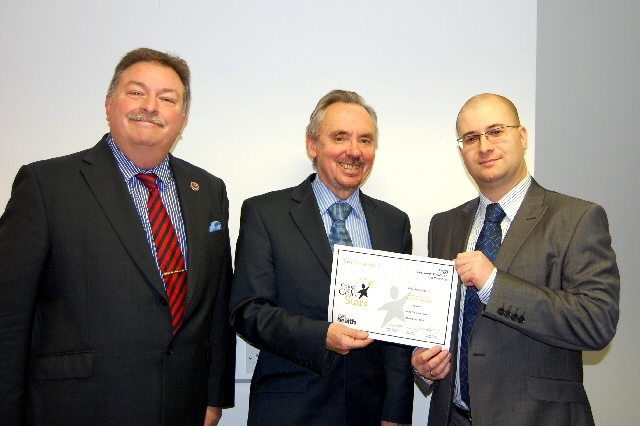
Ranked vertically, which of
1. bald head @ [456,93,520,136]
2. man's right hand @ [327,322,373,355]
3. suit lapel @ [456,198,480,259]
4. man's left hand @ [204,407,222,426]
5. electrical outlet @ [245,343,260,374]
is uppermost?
bald head @ [456,93,520,136]

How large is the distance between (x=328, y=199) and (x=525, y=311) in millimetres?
1130

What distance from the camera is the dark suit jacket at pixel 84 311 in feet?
7.43

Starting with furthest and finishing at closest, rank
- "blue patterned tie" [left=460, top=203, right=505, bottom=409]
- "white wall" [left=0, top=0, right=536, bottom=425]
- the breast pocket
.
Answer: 1. "white wall" [left=0, top=0, right=536, bottom=425]
2. "blue patterned tie" [left=460, top=203, right=505, bottom=409]
3. the breast pocket

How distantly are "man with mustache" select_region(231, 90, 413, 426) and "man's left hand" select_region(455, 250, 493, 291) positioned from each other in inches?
20.1

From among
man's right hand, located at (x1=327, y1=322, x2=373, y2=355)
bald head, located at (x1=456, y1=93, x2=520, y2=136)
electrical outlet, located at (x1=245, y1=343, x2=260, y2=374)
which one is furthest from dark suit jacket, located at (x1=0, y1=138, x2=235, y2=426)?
bald head, located at (x1=456, y1=93, x2=520, y2=136)

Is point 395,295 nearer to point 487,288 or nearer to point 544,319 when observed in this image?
point 487,288

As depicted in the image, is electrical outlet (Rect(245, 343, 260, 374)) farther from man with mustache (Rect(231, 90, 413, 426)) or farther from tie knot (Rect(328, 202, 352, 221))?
tie knot (Rect(328, 202, 352, 221))

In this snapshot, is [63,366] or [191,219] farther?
[191,219]

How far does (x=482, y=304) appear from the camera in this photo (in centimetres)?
255

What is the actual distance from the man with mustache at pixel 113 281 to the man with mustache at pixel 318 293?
0.86 feet

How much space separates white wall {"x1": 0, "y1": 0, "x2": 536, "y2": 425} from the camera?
11.3 feet

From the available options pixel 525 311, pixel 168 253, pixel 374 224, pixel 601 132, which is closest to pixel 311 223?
pixel 374 224

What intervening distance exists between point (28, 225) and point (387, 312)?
1.54 metres

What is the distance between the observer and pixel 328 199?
3.00 metres
